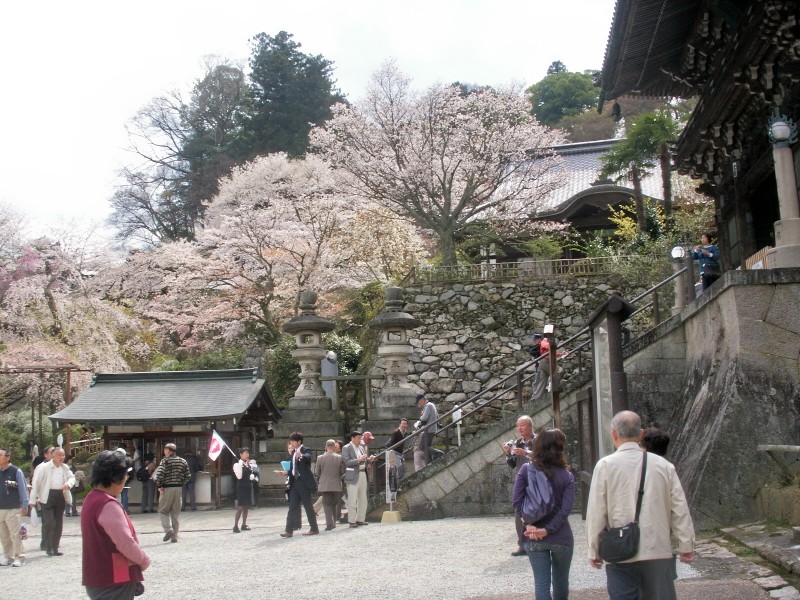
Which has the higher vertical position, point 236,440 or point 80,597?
point 236,440

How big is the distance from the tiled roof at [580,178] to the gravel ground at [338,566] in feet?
64.0

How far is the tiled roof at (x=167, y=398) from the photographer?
19.9 metres

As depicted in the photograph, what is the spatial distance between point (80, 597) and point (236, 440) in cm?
1270

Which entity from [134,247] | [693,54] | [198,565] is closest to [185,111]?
[134,247]

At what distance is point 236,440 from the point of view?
21156 mm

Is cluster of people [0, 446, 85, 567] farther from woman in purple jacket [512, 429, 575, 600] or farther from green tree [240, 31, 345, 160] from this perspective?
green tree [240, 31, 345, 160]

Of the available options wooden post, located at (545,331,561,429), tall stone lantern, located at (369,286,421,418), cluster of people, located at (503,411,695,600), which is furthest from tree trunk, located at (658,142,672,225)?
cluster of people, located at (503,411,695,600)

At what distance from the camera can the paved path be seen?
7.33 meters

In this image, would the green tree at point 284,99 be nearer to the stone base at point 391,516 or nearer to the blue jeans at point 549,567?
the stone base at point 391,516

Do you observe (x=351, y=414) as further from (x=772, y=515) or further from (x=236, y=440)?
(x=772, y=515)

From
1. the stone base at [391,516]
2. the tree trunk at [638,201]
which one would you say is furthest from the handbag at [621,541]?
the tree trunk at [638,201]

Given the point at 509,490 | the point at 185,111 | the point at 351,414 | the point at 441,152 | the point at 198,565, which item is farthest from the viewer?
the point at 185,111

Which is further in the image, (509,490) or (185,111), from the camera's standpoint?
(185,111)

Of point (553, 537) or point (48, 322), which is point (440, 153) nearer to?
point (48, 322)
